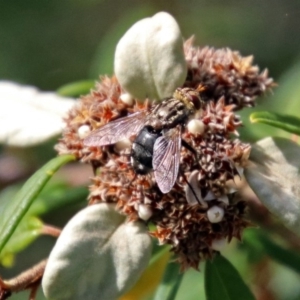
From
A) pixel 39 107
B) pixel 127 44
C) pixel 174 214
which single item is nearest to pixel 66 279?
pixel 174 214

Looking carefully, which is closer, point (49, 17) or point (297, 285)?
point (297, 285)

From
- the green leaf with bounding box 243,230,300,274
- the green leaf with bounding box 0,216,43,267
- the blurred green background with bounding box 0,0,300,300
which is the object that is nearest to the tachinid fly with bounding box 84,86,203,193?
the green leaf with bounding box 0,216,43,267

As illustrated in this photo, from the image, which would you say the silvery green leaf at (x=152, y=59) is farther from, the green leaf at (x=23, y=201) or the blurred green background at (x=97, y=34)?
the blurred green background at (x=97, y=34)

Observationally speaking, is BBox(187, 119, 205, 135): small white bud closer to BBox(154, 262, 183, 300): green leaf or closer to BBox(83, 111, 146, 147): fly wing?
BBox(83, 111, 146, 147): fly wing

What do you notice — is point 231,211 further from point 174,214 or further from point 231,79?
point 231,79

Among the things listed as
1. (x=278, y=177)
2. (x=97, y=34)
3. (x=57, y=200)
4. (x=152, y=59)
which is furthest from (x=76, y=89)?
(x=97, y=34)

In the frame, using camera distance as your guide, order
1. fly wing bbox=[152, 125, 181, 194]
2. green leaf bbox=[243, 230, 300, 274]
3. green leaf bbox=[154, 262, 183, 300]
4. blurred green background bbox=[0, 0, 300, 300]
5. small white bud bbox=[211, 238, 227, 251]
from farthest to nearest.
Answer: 1. blurred green background bbox=[0, 0, 300, 300]
2. green leaf bbox=[243, 230, 300, 274]
3. green leaf bbox=[154, 262, 183, 300]
4. small white bud bbox=[211, 238, 227, 251]
5. fly wing bbox=[152, 125, 181, 194]

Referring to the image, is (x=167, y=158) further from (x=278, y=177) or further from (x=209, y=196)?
(x=278, y=177)
